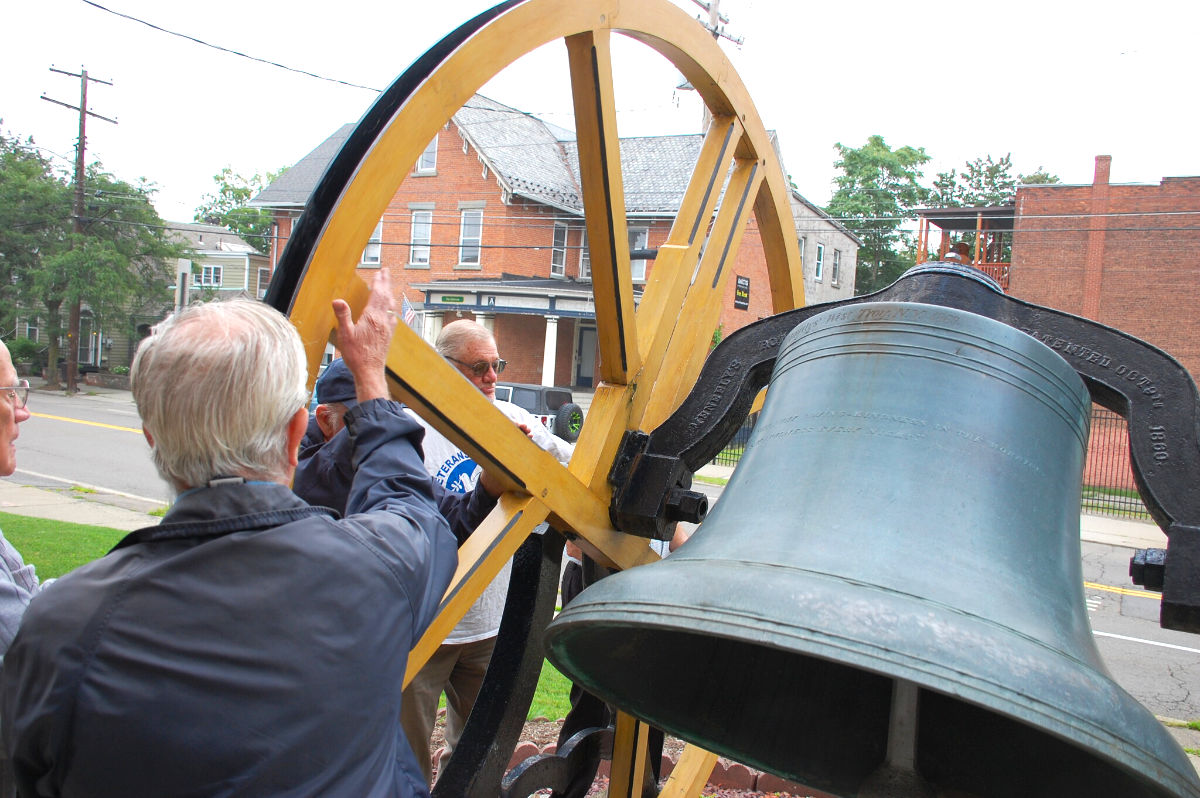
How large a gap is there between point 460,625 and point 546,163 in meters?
25.4

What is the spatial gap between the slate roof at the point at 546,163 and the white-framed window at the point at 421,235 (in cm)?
278

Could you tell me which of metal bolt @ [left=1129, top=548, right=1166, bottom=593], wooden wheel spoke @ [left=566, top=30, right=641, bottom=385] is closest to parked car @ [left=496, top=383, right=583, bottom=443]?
wooden wheel spoke @ [left=566, top=30, right=641, bottom=385]

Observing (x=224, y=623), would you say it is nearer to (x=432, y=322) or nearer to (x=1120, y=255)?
(x=1120, y=255)

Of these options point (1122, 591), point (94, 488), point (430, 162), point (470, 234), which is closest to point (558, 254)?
point (470, 234)

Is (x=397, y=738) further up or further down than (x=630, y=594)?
further down

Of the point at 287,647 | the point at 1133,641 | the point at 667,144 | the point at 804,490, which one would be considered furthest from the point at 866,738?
the point at 667,144

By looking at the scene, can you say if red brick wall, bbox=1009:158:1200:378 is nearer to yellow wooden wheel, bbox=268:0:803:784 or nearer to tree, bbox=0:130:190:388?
yellow wooden wheel, bbox=268:0:803:784

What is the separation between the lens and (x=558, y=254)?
27.4 m

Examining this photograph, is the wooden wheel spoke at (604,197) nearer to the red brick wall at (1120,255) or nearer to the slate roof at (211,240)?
the red brick wall at (1120,255)

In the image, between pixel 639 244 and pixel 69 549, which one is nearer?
pixel 69 549

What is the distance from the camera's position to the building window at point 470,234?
2617 centimetres

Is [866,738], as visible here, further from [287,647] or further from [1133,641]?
[1133,641]

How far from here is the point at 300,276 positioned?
139 cm

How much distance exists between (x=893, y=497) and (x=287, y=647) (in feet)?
3.35
